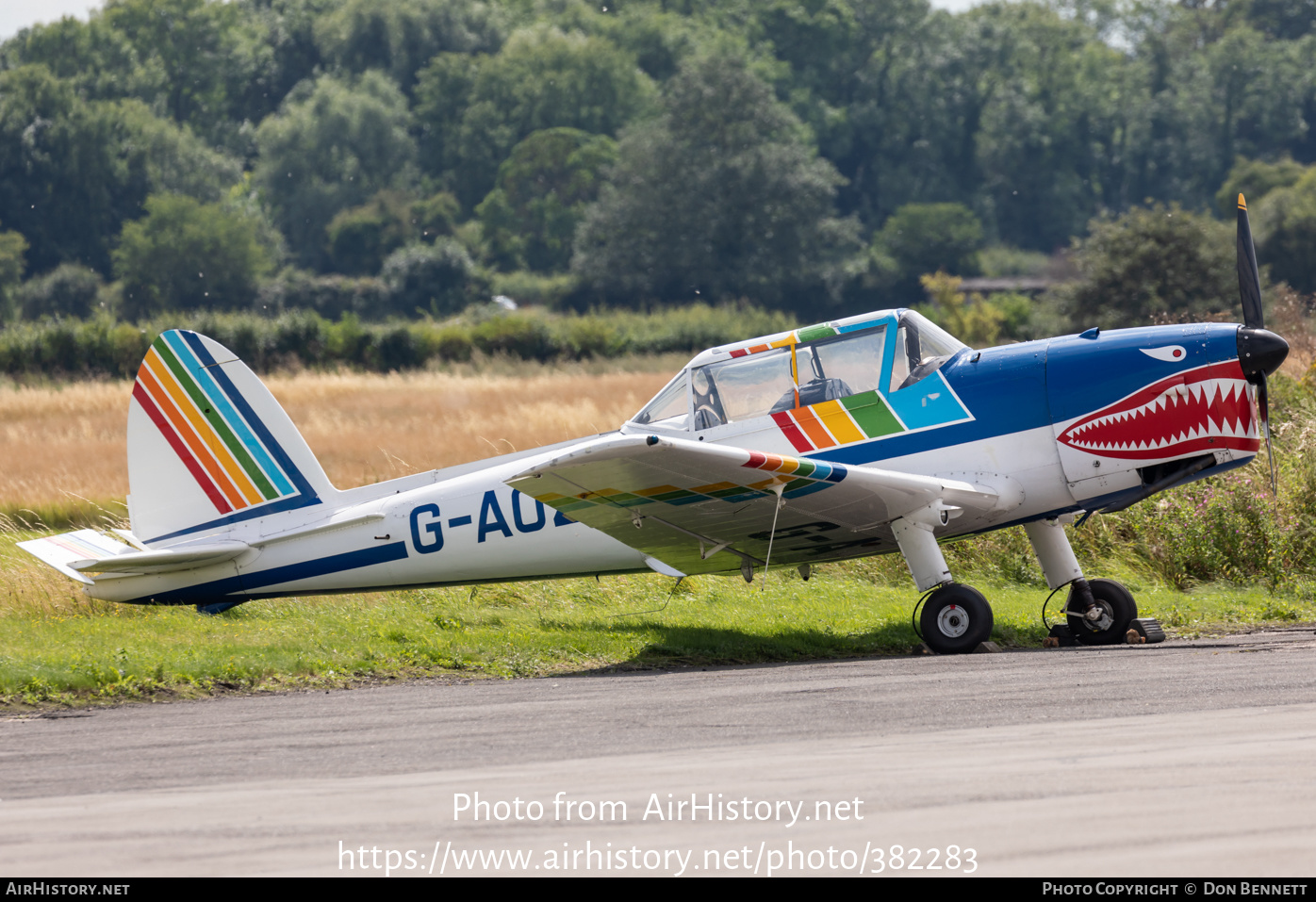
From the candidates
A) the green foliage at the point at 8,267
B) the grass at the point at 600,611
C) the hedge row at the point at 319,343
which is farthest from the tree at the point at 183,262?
the grass at the point at 600,611

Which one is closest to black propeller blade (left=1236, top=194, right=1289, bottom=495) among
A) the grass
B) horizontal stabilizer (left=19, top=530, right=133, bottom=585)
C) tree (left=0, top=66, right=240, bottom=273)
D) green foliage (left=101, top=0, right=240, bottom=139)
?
the grass

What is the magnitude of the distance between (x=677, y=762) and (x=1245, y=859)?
251 cm

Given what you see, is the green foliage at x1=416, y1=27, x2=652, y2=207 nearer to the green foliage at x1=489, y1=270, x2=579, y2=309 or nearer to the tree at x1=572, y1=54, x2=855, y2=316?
the green foliage at x1=489, y1=270, x2=579, y2=309

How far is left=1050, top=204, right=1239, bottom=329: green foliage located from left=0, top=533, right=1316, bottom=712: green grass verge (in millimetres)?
27278

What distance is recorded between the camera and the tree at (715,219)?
9006 cm

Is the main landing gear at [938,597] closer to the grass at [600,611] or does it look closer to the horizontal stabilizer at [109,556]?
the grass at [600,611]

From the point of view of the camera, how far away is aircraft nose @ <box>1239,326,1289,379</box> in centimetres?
1012

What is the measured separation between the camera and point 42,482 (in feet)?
70.9

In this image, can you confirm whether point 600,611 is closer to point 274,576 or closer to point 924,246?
point 274,576

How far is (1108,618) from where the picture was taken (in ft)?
36.8

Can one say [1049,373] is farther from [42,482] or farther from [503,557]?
[42,482]

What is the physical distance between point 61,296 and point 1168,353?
90.7 meters

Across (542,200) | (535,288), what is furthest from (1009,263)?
(542,200)

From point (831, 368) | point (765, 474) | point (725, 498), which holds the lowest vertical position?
point (725, 498)
